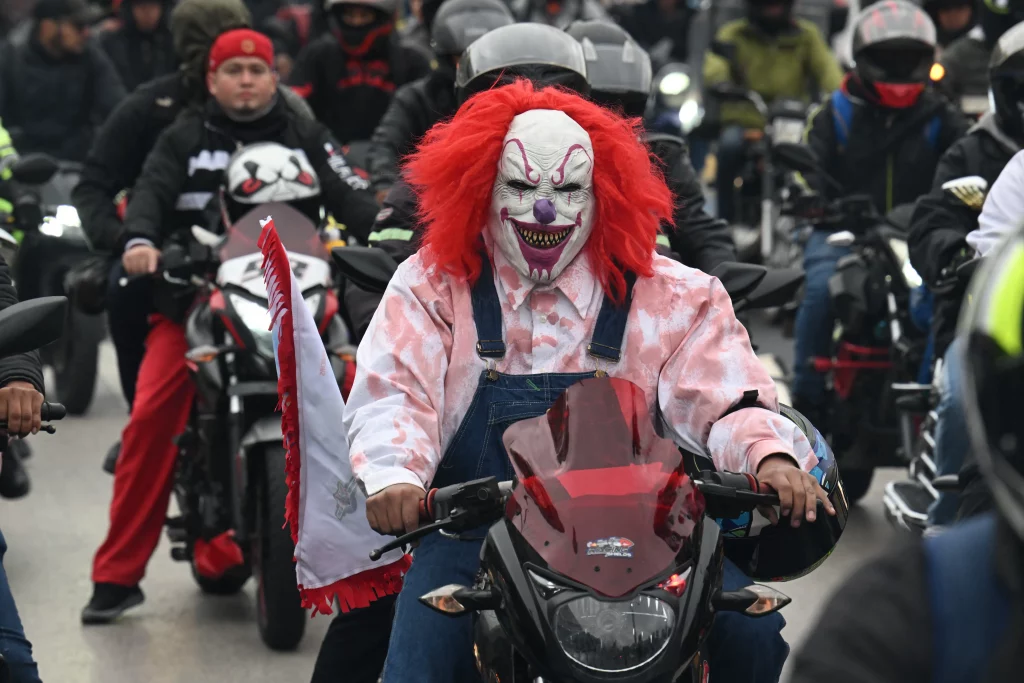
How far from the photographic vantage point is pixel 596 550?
2865mm

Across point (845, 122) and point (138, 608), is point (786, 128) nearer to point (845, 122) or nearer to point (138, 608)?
point (845, 122)

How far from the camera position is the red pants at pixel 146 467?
6371 millimetres

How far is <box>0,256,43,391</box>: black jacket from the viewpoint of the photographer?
408cm

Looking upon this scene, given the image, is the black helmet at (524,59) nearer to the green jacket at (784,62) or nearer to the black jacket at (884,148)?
the black jacket at (884,148)

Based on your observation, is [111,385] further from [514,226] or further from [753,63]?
[514,226]

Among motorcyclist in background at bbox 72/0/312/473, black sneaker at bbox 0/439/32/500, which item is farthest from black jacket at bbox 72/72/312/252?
black sneaker at bbox 0/439/32/500

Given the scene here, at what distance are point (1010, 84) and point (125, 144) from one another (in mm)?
3304

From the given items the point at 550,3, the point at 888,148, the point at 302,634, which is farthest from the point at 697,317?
the point at 550,3

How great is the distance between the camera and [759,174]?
13844 millimetres

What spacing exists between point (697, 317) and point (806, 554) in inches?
21.7

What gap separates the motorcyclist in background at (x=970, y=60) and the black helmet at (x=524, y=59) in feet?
16.1

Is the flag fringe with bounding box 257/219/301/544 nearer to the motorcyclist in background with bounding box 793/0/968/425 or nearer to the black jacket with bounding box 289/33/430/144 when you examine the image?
the motorcyclist in background with bounding box 793/0/968/425

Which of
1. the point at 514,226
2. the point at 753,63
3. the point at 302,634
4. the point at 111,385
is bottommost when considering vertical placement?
the point at 111,385

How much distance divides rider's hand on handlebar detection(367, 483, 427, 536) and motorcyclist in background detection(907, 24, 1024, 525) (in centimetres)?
291
